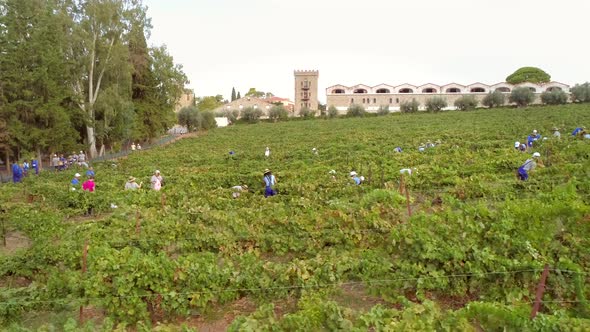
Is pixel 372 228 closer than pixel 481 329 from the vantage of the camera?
No

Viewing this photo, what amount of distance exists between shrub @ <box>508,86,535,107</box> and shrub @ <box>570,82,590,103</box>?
7.17 metres

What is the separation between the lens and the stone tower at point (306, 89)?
108125 millimetres

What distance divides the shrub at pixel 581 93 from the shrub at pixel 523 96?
23.5ft

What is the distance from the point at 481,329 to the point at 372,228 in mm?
3971

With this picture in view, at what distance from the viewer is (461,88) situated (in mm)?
92438

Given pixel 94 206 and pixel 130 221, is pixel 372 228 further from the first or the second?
pixel 94 206

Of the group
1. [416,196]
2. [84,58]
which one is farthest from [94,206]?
[84,58]

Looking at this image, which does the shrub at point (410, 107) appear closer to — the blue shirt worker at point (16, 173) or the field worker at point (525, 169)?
the field worker at point (525, 169)

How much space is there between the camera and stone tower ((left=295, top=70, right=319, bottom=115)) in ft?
355

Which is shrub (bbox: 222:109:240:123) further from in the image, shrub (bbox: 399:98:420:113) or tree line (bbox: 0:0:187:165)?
tree line (bbox: 0:0:187:165)

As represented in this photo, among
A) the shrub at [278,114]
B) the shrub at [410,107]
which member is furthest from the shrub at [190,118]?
the shrub at [410,107]

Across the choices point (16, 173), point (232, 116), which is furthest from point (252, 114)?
point (16, 173)

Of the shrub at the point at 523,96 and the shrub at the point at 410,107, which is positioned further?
the shrub at the point at 410,107

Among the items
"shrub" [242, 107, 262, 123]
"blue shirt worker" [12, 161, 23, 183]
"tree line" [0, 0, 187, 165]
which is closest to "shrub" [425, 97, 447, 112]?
"shrub" [242, 107, 262, 123]
